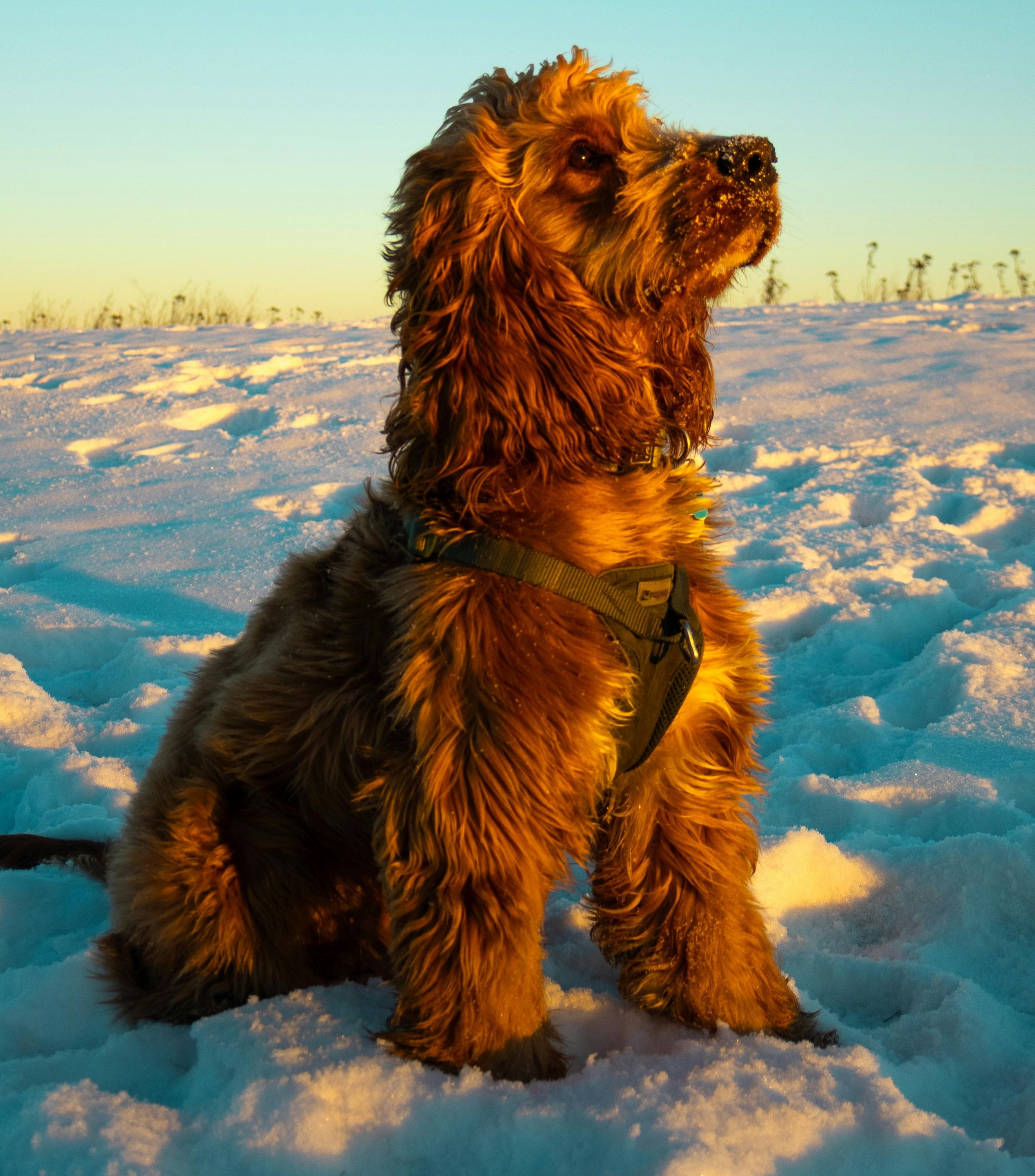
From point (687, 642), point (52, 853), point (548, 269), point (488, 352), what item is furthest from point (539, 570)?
point (52, 853)

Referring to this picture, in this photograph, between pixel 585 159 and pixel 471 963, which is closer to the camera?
pixel 471 963

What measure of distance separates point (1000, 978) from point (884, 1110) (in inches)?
34.4

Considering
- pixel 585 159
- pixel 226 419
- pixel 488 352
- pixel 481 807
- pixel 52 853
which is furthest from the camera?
pixel 226 419

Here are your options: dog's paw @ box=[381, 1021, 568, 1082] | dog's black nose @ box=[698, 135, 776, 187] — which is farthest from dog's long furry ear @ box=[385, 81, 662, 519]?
dog's paw @ box=[381, 1021, 568, 1082]

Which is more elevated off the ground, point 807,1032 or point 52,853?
point 52,853

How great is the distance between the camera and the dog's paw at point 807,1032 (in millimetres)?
2412

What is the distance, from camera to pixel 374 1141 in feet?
6.41

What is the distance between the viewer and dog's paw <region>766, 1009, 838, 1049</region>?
2.41m

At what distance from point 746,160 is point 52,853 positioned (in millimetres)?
2625

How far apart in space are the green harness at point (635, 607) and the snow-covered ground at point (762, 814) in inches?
27.8

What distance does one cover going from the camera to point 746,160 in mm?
2318

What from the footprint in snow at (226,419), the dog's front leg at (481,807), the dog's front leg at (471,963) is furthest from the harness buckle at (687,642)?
the footprint in snow at (226,419)

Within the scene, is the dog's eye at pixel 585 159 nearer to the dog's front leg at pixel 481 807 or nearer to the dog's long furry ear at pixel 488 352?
the dog's long furry ear at pixel 488 352

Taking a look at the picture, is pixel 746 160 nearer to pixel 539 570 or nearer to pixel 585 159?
pixel 585 159
